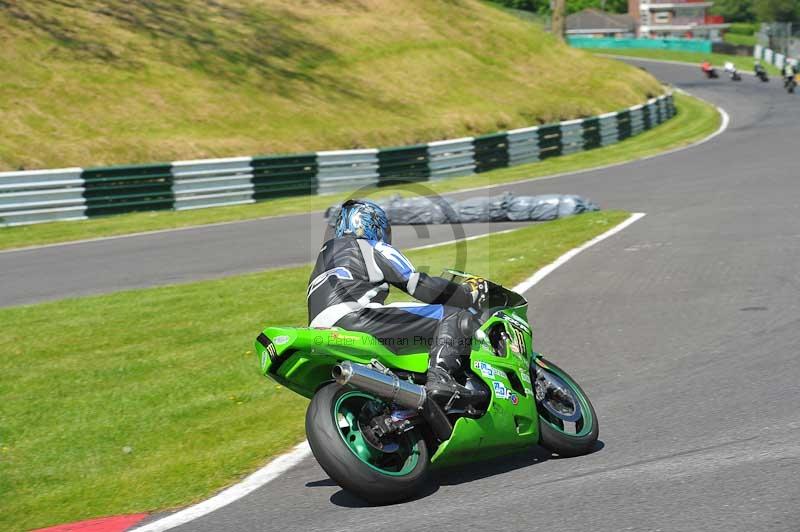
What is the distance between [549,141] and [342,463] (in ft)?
92.5

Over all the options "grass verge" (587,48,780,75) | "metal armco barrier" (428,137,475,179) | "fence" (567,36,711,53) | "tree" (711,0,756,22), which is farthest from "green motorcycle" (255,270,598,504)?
"tree" (711,0,756,22)

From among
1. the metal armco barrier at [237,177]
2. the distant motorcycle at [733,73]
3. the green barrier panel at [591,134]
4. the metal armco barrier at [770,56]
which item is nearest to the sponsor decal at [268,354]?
the metal armco barrier at [237,177]

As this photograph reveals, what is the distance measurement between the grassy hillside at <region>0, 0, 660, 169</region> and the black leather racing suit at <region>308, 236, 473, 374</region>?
72.5ft

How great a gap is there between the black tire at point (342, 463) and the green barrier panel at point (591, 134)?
97.1 feet

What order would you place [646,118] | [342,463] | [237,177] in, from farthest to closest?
[646,118] → [237,177] → [342,463]

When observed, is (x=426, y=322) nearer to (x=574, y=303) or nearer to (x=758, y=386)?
(x=758, y=386)

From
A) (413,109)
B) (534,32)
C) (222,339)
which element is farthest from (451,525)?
(534,32)

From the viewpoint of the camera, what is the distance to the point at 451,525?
503cm

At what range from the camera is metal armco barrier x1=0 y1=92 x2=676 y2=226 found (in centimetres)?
2130

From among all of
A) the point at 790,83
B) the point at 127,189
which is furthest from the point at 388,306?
the point at 790,83

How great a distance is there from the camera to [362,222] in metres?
6.12

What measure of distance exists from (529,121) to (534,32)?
15312mm

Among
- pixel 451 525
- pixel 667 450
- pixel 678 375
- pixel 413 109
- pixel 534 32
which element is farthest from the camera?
pixel 534 32

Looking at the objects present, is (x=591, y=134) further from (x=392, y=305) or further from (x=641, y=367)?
(x=392, y=305)
